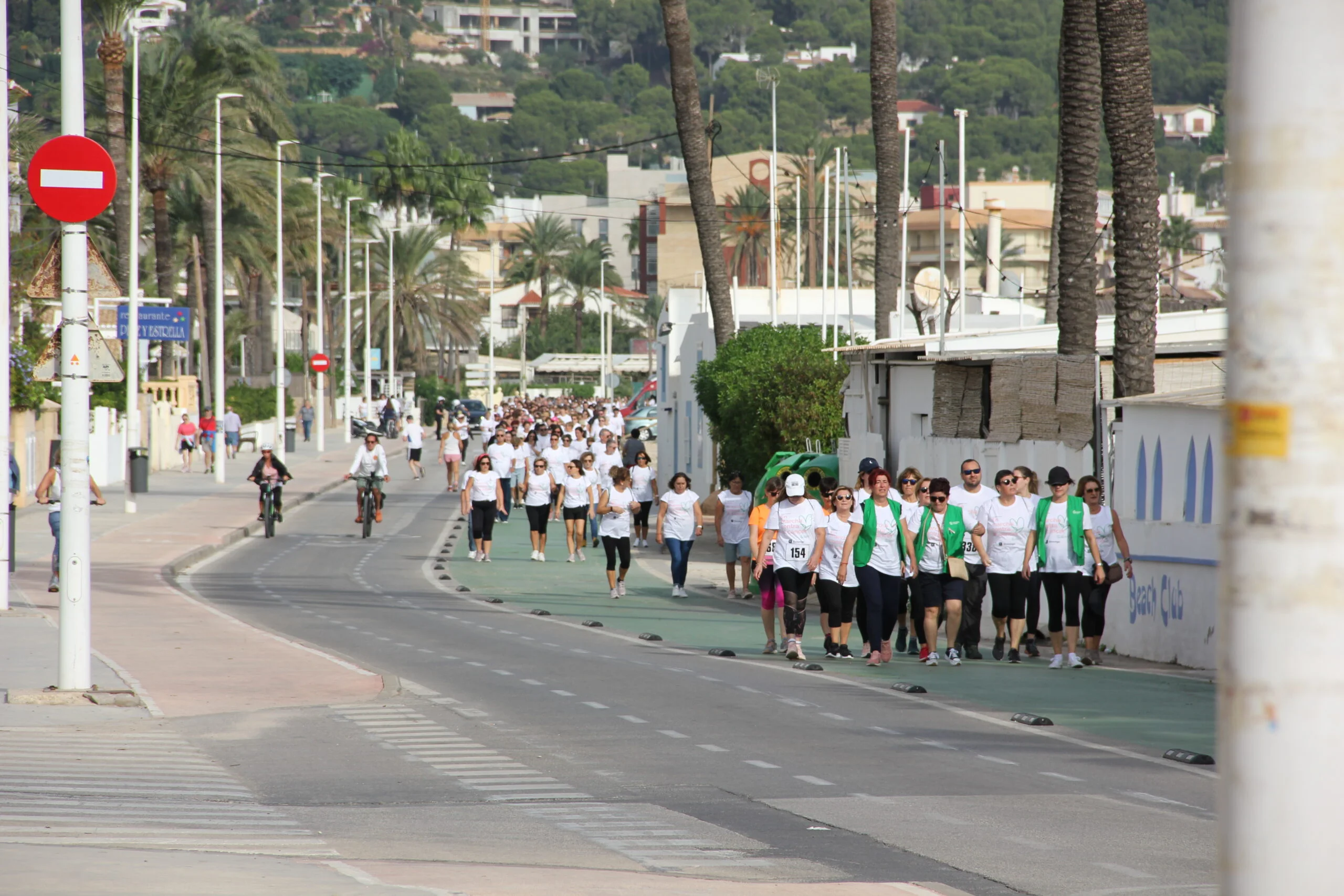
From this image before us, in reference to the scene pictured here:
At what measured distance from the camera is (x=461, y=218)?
11256 cm

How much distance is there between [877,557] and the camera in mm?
15688

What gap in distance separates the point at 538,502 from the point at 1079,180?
11075 millimetres

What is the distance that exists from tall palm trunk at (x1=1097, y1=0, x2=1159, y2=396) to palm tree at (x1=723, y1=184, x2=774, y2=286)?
8315cm

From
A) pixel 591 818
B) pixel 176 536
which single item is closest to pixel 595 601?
pixel 176 536

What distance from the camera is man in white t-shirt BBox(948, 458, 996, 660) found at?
16000mm

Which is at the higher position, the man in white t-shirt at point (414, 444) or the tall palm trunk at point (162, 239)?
the tall palm trunk at point (162, 239)

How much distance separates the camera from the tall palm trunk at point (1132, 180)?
56.5 ft

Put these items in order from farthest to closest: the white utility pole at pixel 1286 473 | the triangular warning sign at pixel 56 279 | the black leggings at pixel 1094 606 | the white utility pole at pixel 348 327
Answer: the white utility pole at pixel 348 327, the triangular warning sign at pixel 56 279, the black leggings at pixel 1094 606, the white utility pole at pixel 1286 473

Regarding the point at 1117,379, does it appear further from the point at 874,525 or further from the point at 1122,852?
the point at 1122,852

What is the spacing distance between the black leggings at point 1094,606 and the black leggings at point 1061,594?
0.20ft

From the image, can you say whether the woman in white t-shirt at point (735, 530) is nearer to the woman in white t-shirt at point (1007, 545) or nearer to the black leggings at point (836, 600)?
the black leggings at point (836, 600)

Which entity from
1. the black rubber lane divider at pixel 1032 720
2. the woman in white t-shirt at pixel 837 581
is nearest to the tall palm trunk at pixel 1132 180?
the woman in white t-shirt at pixel 837 581

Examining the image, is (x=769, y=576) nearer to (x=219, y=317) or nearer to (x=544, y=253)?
(x=219, y=317)

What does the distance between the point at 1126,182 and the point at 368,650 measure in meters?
8.68
